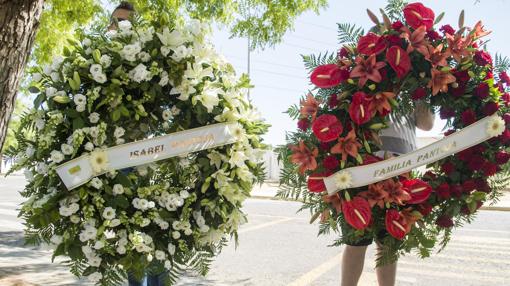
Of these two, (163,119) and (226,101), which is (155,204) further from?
(226,101)

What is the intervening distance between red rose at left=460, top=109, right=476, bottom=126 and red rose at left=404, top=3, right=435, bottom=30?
1.55 ft

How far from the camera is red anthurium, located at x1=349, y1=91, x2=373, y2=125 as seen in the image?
2.34 metres

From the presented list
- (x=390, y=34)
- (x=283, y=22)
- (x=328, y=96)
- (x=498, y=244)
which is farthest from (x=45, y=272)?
(x=498, y=244)

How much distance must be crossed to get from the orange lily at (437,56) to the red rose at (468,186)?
601mm

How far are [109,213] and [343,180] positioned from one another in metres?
1.09

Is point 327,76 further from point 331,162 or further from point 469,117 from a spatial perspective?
point 469,117

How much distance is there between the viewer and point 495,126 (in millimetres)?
2451

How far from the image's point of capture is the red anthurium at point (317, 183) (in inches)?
96.2

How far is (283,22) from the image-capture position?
6.95 m

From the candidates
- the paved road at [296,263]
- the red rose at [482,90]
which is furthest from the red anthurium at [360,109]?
the paved road at [296,263]

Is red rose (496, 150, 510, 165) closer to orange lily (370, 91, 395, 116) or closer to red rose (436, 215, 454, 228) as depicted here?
red rose (436, 215, 454, 228)

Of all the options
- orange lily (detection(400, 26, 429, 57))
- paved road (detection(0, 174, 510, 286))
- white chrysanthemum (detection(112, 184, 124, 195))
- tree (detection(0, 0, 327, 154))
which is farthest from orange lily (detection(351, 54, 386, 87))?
tree (detection(0, 0, 327, 154))

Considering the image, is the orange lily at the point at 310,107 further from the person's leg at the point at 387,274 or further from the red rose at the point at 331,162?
the person's leg at the point at 387,274

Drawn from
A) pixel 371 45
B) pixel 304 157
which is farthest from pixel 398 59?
pixel 304 157
